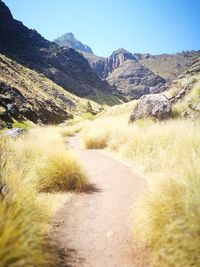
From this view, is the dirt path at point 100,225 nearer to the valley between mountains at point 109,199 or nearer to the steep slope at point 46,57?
the valley between mountains at point 109,199

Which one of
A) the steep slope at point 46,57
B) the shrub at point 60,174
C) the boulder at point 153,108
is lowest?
the shrub at point 60,174

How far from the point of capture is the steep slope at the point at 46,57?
352 feet

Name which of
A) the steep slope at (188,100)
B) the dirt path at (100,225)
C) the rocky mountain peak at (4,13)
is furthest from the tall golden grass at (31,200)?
the rocky mountain peak at (4,13)

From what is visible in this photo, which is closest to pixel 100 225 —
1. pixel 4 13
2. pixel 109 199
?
pixel 109 199

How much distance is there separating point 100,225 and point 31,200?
4.70ft

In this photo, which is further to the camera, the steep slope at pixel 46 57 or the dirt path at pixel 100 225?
the steep slope at pixel 46 57

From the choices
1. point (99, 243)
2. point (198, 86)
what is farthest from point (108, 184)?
point (198, 86)

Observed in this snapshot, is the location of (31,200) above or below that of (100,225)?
above

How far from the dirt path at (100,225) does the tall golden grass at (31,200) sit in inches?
12.9

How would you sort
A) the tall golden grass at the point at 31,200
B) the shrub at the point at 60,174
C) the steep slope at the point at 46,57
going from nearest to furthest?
the tall golden grass at the point at 31,200
the shrub at the point at 60,174
the steep slope at the point at 46,57

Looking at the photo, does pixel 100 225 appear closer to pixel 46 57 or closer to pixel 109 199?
pixel 109 199

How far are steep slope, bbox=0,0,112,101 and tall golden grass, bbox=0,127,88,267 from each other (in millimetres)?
95714

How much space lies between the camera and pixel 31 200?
15.7 ft

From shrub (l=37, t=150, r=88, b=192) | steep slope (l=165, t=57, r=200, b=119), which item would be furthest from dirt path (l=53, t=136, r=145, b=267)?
steep slope (l=165, t=57, r=200, b=119)
